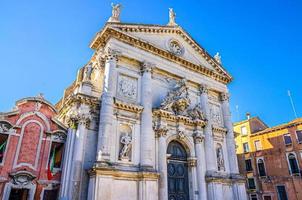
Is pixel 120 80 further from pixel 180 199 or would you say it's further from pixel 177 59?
pixel 180 199

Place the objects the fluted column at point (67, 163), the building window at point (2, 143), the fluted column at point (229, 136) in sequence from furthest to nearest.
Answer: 1. the fluted column at point (229, 136)
2. the fluted column at point (67, 163)
3. the building window at point (2, 143)

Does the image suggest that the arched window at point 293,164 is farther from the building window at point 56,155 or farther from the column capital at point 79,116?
the building window at point 56,155

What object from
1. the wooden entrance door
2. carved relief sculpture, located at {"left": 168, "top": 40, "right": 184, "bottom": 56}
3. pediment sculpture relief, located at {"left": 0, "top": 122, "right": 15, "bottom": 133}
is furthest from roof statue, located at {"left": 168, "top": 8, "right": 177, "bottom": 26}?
the wooden entrance door

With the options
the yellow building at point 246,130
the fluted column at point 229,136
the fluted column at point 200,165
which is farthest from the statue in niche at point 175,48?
the yellow building at point 246,130

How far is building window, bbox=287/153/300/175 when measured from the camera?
26.8 meters

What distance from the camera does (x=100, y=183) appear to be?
11250 mm

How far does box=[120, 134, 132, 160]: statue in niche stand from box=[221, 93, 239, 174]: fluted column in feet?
27.9

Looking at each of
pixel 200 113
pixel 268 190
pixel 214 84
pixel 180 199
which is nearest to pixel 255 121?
pixel 268 190

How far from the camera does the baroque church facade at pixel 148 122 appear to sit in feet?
40.4

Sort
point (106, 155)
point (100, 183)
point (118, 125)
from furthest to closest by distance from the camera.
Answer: point (118, 125) < point (106, 155) < point (100, 183)

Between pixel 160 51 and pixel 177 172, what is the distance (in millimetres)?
8425

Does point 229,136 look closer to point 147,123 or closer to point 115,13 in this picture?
point 147,123

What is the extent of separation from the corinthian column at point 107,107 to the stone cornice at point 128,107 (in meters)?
0.54

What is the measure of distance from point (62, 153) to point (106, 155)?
2.53m
